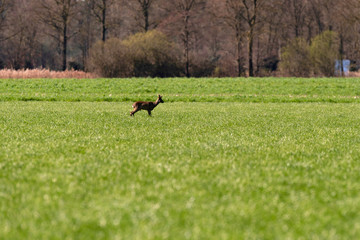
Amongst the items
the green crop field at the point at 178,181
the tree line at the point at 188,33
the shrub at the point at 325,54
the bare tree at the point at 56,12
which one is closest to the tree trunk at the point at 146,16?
the tree line at the point at 188,33

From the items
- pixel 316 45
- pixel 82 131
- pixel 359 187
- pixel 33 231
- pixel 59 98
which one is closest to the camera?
pixel 33 231

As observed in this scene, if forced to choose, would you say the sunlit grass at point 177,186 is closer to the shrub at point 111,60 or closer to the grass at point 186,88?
the grass at point 186,88

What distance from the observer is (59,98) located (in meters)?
33.2

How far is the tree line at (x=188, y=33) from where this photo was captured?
5684 cm

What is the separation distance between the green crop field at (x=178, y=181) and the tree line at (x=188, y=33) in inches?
1674

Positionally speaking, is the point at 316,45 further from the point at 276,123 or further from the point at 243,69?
the point at 276,123

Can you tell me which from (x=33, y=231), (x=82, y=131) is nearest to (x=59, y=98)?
(x=82, y=131)

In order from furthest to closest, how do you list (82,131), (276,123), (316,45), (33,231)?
1. (316,45)
2. (276,123)
3. (82,131)
4. (33,231)

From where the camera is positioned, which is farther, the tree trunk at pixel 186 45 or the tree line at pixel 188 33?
the tree trunk at pixel 186 45

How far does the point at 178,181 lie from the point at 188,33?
59.3 meters

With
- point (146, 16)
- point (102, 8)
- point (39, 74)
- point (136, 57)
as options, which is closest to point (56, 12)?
point (102, 8)

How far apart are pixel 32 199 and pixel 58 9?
211 feet

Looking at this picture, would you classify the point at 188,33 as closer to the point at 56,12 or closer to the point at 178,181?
the point at 56,12

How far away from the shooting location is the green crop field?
4703 millimetres
